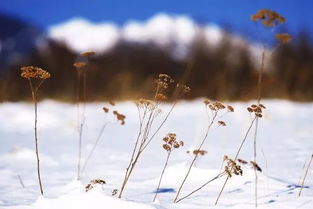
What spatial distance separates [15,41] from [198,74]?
8.34m

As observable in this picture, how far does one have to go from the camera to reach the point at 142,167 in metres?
3.38

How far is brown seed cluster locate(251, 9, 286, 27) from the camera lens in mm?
2563

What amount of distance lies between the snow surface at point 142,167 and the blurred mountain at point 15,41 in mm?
8852

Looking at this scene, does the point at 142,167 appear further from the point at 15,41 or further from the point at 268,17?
the point at 15,41

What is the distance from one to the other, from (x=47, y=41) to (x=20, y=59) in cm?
610

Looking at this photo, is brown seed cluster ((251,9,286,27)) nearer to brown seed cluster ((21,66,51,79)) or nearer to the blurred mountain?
brown seed cluster ((21,66,51,79))

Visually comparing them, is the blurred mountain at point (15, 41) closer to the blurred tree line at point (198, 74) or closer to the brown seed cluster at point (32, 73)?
the blurred tree line at point (198, 74)

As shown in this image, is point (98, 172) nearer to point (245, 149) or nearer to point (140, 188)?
point (140, 188)

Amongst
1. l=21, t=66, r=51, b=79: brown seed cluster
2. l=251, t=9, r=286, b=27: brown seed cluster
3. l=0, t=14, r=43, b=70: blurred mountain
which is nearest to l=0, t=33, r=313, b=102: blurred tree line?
l=0, t=14, r=43, b=70: blurred mountain

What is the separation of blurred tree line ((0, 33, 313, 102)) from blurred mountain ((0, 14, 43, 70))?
1.07ft

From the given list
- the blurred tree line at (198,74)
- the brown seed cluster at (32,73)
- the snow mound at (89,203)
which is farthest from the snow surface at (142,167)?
the blurred tree line at (198,74)

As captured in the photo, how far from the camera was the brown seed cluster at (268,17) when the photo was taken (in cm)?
256

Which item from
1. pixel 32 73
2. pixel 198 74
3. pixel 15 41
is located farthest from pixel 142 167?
pixel 15 41

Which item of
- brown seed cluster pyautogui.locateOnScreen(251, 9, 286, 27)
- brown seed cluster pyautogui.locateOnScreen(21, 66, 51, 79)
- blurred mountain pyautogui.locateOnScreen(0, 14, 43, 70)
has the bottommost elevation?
brown seed cluster pyautogui.locateOnScreen(21, 66, 51, 79)
